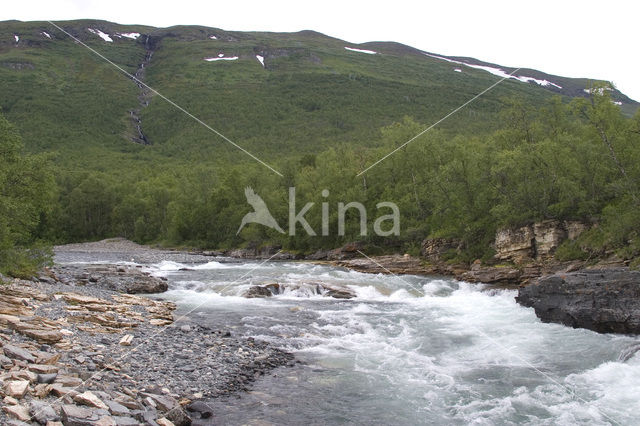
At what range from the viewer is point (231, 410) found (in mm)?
10016

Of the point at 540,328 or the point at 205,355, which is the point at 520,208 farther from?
the point at 205,355

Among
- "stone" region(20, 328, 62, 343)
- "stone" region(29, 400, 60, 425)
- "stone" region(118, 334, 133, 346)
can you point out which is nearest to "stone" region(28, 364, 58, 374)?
"stone" region(29, 400, 60, 425)

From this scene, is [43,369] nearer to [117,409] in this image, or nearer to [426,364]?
[117,409]

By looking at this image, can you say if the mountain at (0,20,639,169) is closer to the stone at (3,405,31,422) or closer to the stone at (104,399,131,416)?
the stone at (104,399,131,416)

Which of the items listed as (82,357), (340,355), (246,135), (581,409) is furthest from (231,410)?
(246,135)

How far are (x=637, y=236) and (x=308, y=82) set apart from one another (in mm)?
180443

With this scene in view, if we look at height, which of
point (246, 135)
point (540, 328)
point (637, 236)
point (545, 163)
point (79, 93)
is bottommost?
point (540, 328)

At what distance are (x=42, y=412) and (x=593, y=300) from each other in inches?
662

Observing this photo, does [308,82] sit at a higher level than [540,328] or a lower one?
higher

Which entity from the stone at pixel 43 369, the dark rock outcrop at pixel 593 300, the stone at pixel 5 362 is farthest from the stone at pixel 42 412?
the dark rock outcrop at pixel 593 300

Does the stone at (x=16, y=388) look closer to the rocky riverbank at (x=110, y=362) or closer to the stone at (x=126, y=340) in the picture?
the rocky riverbank at (x=110, y=362)

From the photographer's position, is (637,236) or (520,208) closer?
(637,236)

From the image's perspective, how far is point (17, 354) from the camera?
9594mm

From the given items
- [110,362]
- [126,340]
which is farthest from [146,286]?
[110,362]
